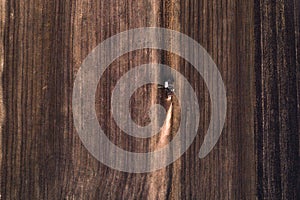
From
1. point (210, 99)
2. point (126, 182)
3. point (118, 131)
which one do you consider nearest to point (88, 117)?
point (118, 131)

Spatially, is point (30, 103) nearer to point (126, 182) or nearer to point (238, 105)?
point (126, 182)

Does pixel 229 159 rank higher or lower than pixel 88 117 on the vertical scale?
lower

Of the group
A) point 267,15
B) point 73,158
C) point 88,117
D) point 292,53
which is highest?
point 267,15

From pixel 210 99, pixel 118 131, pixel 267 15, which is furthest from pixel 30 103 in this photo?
pixel 267 15

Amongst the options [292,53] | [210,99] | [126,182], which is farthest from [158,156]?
[292,53]

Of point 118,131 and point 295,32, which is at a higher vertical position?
point 295,32

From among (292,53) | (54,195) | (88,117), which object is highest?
(292,53)

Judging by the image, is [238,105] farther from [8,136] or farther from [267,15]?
[8,136]
